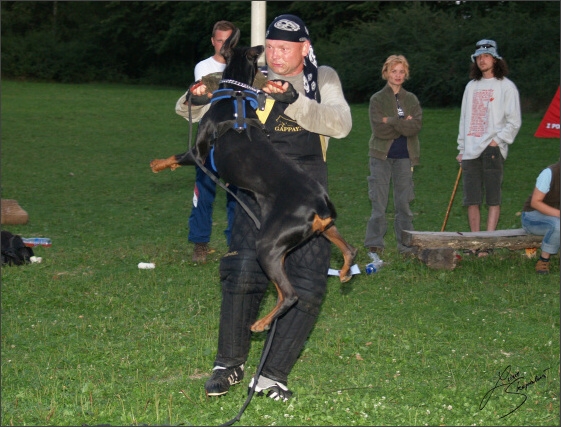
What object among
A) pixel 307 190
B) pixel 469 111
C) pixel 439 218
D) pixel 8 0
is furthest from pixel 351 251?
pixel 8 0

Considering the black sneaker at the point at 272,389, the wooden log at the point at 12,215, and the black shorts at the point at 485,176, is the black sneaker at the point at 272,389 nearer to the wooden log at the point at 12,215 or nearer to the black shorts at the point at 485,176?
the black shorts at the point at 485,176

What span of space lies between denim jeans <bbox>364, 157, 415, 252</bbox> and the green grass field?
1.05 feet

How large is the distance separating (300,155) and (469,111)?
4.85 meters

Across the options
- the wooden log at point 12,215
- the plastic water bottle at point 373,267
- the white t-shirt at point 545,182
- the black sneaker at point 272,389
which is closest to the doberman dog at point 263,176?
the black sneaker at point 272,389

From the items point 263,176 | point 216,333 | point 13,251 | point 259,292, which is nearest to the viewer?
point 263,176

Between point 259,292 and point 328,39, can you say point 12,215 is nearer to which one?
point 259,292

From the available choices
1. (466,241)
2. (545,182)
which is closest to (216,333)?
(466,241)

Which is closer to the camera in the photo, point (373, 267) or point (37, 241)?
point (373, 267)

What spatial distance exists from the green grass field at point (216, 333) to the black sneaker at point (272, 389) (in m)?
0.05

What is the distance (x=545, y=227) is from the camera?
27.7ft

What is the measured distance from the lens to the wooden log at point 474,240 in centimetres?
858

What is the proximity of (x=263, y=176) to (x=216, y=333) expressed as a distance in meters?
2.17

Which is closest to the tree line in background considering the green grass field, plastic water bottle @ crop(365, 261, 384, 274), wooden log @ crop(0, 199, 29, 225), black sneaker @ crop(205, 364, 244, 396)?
the green grass field

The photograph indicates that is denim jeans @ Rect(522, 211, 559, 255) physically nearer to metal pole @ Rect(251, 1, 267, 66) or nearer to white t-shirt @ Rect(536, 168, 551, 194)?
white t-shirt @ Rect(536, 168, 551, 194)
